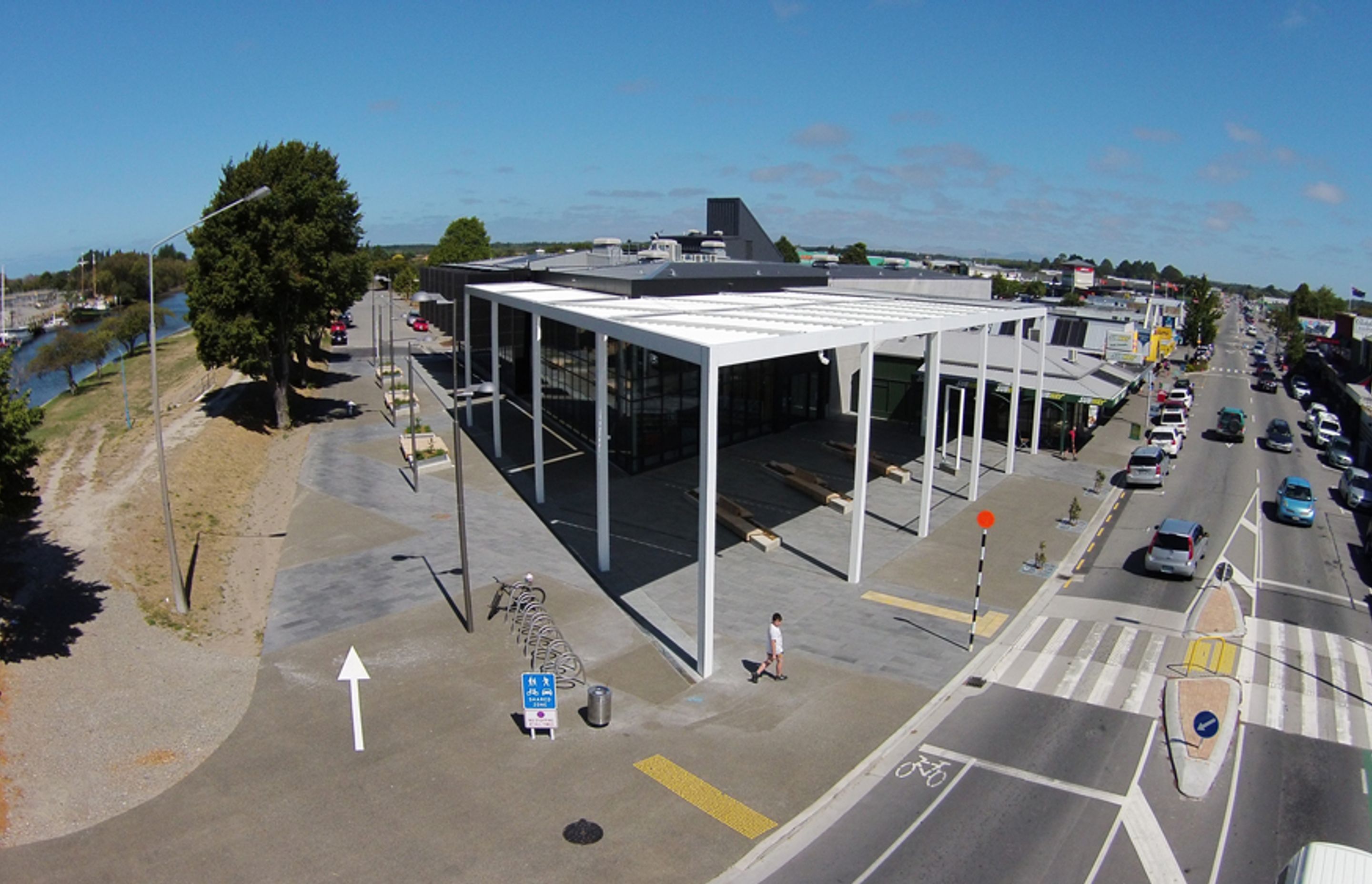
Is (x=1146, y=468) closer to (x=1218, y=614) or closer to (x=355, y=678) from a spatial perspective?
(x=1218, y=614)

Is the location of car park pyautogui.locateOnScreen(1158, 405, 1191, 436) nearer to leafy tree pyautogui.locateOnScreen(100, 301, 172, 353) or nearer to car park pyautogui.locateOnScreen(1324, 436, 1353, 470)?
car park pyautogui.locateOnScreen(1324, 436, 1353, 470)

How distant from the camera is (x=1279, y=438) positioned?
38.9m

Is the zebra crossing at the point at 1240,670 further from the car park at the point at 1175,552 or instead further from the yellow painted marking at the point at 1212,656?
the car park at the point at 1175,552

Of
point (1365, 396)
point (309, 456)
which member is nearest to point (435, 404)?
point (309, 456)

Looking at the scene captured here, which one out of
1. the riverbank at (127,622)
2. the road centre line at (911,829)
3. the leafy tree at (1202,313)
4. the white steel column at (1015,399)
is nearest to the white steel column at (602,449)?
the riverbank at (127,622)

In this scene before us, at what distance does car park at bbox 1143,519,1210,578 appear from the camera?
2172cm

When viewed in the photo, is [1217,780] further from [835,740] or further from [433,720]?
[433,720]

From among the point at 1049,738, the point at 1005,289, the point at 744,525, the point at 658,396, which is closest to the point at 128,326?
the point at 658,396

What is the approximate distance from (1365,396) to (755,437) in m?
34.5

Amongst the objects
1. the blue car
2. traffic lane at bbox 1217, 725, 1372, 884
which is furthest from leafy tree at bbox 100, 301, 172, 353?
traffic lane at bbox 1217, 725, 1372, 884

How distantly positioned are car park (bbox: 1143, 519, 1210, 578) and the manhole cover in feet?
56.7

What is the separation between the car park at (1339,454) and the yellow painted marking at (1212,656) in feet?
78.0

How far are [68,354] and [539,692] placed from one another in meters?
52.7

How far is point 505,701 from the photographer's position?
15.3 metres
